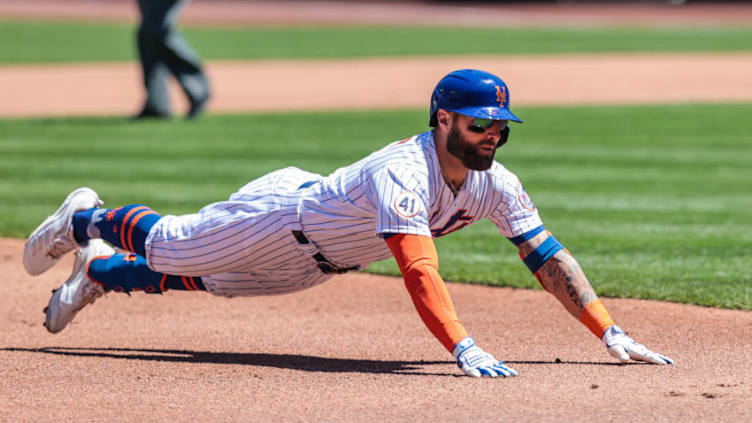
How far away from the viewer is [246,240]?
504 centimetres

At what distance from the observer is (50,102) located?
18.2 metres

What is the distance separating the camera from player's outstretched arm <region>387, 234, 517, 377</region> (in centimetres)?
450

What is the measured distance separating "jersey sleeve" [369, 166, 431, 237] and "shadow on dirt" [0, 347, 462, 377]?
2.27 ft

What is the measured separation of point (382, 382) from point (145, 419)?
39.7 inches

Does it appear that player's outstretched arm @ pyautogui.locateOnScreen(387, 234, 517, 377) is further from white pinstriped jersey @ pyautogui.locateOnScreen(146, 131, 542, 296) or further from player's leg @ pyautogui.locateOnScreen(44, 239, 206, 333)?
player's leg @ pyautogui.locateOnScreen(44, 239, 206, 333)

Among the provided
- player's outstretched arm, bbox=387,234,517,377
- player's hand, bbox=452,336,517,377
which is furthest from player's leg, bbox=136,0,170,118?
player's hand, bbox=452,336,517,377

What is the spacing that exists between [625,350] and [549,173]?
20.8 feet

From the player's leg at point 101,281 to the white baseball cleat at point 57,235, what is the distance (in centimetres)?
11

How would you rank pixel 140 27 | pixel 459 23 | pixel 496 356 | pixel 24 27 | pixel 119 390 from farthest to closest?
pixel 459 23 → pixel 24 27 → pixel 140 27 → pixel 496 356 → pixel 119 390

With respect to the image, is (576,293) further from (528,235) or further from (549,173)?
(549,173)

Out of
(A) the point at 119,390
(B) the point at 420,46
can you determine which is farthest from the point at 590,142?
(B) the point at 420,46

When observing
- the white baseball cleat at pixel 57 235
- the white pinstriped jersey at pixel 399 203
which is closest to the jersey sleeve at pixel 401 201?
the white pinstriped jersey at pixel 399 203

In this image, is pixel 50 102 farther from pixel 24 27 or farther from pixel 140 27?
pixel 24 27

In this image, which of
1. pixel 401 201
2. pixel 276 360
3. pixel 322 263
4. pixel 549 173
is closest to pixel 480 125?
pixel 401 201
